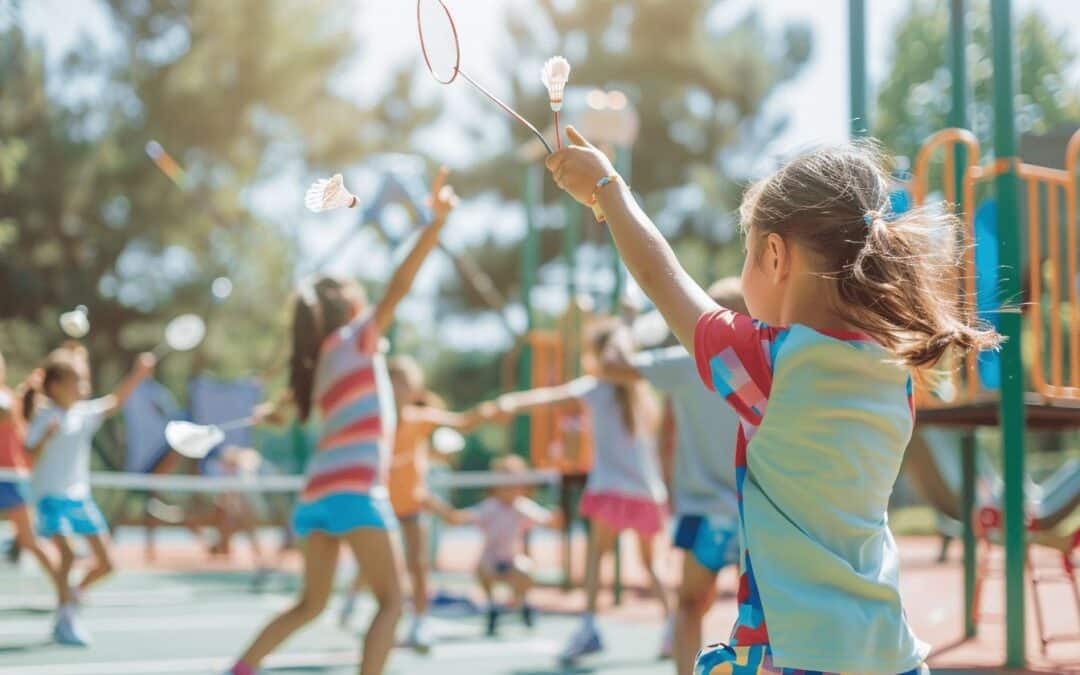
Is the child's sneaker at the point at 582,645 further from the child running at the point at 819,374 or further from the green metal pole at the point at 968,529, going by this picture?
the child running at the point at 819,374

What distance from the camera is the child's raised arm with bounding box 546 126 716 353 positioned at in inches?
81.7

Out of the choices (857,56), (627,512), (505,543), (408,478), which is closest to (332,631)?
(408,478)

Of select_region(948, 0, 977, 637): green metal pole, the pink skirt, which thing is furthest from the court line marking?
select_region(948, 0, 977, 637): green metal pole

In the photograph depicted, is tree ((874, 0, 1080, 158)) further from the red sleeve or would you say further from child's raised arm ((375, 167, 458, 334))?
the red sleeve

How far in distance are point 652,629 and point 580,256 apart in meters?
19.9

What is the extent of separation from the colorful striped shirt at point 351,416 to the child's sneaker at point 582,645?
218 cm

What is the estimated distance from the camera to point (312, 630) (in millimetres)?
7977

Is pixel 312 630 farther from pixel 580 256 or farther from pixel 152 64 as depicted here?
pixel 580 256

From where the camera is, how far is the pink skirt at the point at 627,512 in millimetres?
7168

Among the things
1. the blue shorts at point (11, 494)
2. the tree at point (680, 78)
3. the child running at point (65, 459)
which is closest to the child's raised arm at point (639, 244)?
the child running at point (65, 459)

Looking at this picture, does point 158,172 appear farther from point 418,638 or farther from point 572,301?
point 418,638

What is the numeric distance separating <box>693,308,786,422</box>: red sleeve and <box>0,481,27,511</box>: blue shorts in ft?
26.9

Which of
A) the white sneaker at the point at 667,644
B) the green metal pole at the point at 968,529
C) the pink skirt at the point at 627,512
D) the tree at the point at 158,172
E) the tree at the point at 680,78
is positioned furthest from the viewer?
the tree at the point at 680,78

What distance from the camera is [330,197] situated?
2389 mm
